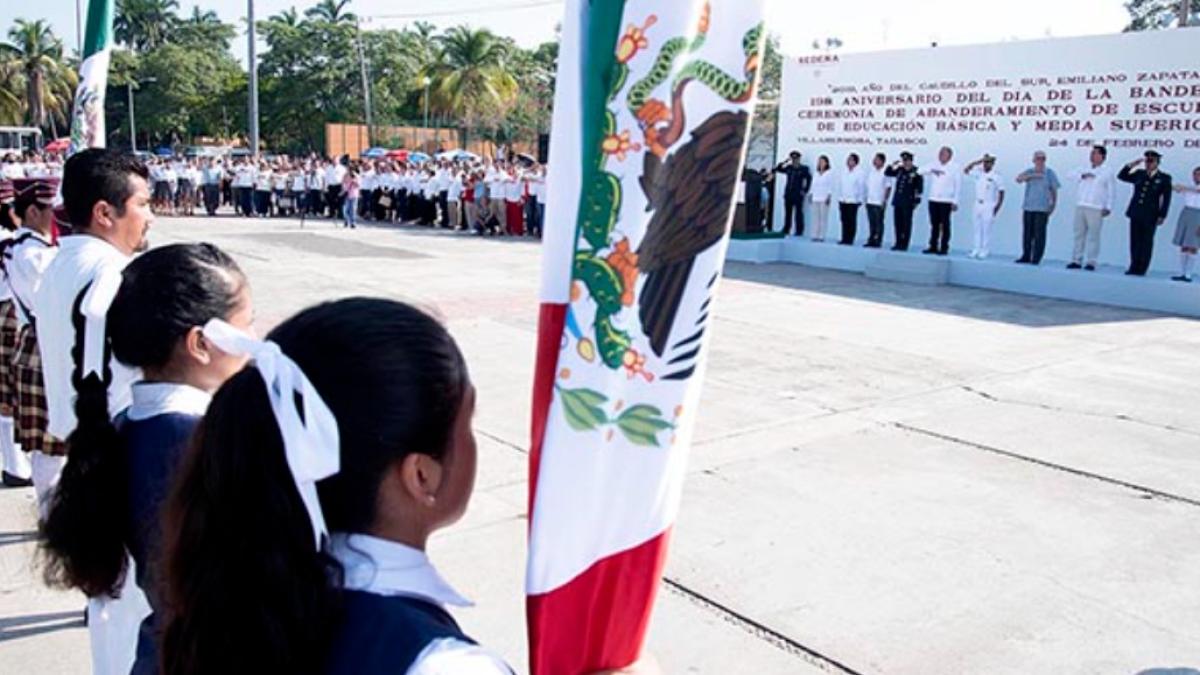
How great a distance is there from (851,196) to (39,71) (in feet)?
179

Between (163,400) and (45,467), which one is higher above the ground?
(163,400)

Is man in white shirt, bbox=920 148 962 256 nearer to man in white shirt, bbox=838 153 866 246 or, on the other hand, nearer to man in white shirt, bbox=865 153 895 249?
man in white shirt, bbox=865 153 895 249

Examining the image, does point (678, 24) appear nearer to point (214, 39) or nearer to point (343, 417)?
point (343, 417)

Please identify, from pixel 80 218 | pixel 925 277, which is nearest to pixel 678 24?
pixel 80 218

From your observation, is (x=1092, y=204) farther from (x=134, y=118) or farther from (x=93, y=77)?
(x=134, y=118)

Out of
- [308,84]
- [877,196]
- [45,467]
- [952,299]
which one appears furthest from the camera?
[308,84]

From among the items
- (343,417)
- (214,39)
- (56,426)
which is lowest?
(56,426)

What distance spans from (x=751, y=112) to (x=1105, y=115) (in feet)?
47.4

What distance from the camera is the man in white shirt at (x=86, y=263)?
294 cm

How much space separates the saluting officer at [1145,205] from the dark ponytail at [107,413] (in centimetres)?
1299

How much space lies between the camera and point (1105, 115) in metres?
13.9

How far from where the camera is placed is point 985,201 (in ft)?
48.0

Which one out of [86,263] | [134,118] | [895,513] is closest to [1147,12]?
[895,513]

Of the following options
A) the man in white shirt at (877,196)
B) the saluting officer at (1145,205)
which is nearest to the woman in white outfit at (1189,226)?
the saluting officer at (1145,205)
